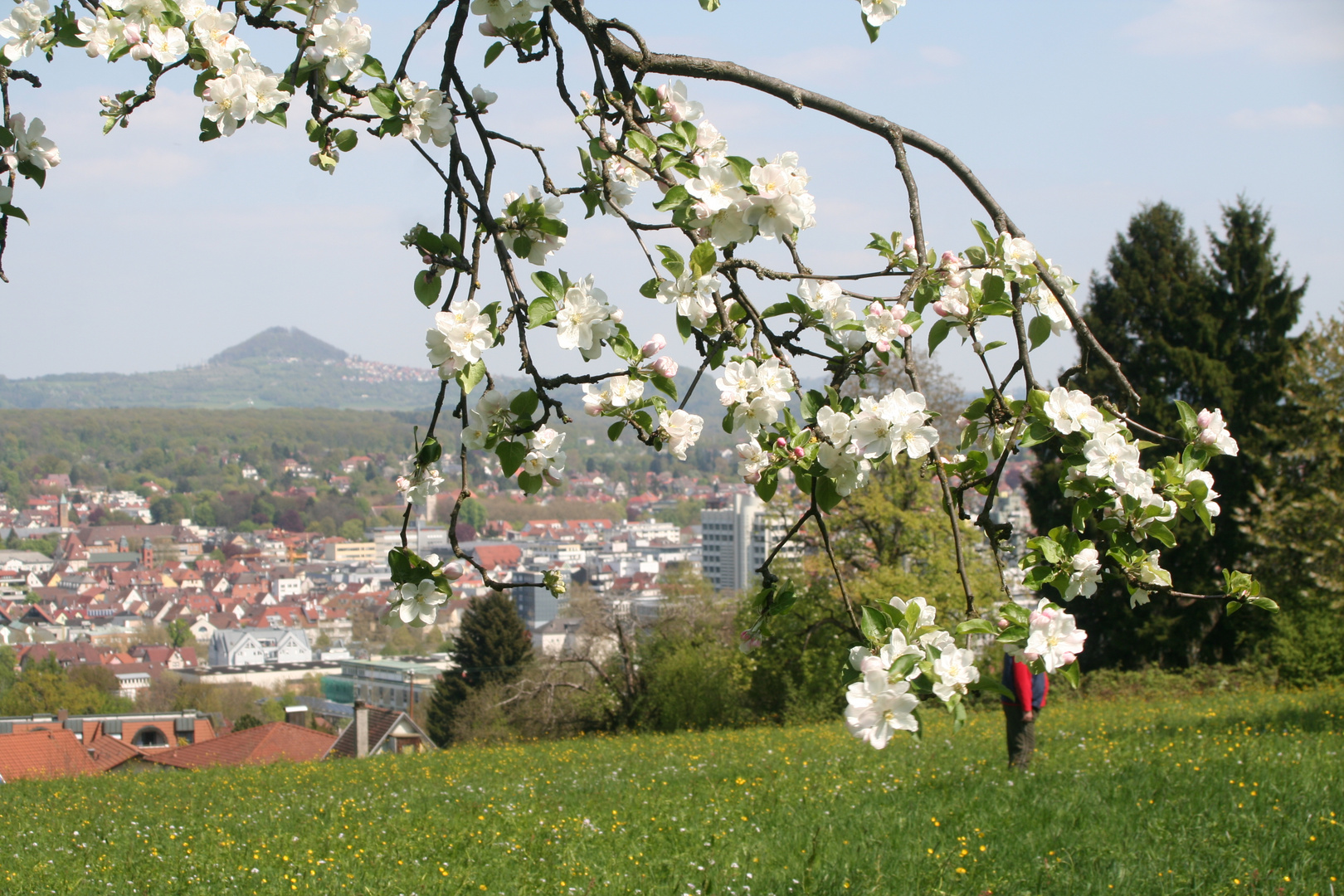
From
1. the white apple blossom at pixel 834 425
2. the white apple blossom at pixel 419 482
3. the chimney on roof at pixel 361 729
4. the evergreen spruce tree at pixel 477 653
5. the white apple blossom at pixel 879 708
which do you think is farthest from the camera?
the evergreen spruce tree at pixel 477 653

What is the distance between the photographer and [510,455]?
5.02 feet

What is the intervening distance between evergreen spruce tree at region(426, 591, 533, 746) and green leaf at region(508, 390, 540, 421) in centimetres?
3256

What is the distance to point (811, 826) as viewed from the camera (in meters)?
5.05

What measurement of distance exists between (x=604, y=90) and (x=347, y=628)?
111447 millimetres

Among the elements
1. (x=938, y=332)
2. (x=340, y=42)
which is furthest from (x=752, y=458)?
(x=340, y=42)

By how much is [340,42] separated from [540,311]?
617mm

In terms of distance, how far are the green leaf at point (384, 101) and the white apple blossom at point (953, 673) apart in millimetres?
1222

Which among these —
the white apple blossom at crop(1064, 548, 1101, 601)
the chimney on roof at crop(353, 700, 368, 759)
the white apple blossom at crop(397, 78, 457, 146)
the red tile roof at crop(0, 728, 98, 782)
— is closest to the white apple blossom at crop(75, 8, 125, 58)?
the white apple blossom at crop(397, 78, 457, 146)

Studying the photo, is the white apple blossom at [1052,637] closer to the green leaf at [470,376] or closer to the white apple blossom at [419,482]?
the green leaf at [470,376]

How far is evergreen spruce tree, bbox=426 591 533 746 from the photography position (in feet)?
110

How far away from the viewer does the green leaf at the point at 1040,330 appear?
5.52ft

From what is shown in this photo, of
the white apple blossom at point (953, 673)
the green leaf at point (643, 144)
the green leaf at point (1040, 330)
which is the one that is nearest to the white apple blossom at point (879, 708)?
the white apple blossom at point (953, 673)

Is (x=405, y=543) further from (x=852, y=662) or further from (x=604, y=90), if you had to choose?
(x=604, y=90)

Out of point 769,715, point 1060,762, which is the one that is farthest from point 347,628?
point 1060,762
